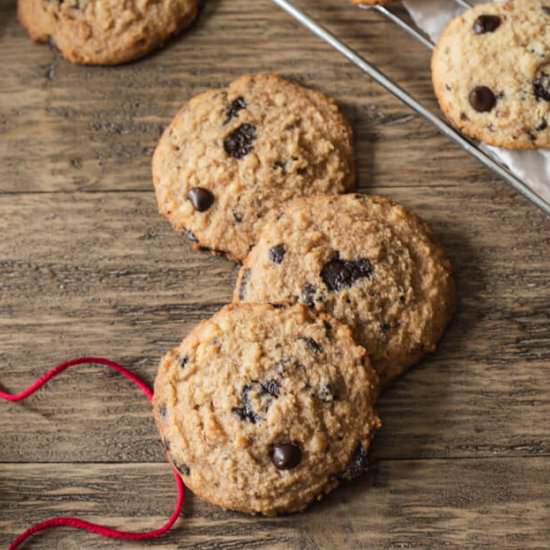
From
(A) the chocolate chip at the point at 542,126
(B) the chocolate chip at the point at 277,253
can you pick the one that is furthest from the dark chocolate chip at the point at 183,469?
(A) the chocolate chip at the point at 542,126

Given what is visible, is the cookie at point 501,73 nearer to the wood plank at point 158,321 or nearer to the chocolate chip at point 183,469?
the wood plank at point 158,321

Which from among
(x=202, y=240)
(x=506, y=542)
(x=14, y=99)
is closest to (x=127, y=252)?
(x=202, y=240)

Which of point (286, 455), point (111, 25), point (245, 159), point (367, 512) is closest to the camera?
point (286, 455)

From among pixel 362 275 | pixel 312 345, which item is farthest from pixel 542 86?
pixel 312 345

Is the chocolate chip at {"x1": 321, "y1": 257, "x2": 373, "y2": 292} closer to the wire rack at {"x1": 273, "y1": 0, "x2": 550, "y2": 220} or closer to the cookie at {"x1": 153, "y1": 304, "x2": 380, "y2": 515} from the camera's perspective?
the cookie at {"x1": 153, "y1": 304, "x2": 380, "y2": 515}

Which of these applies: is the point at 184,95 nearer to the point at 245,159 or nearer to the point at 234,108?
the point at 234,108

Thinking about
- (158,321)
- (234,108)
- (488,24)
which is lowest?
(158,321)
